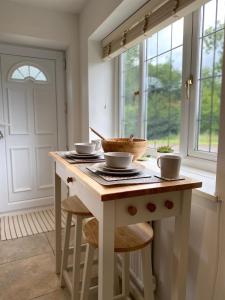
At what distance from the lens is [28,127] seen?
9.25ft

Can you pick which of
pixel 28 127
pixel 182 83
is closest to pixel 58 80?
pixel 28 127

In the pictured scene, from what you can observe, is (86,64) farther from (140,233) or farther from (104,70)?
(140,233)

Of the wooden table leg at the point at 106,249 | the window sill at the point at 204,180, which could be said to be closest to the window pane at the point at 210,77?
the window sill at the point at 204,180

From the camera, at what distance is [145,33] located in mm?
1562

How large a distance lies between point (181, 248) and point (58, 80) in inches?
98.5

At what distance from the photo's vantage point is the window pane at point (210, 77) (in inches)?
49.8

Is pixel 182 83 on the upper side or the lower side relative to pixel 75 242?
upper

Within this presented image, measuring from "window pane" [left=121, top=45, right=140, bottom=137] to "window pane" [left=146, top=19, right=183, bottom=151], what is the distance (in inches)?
6.1

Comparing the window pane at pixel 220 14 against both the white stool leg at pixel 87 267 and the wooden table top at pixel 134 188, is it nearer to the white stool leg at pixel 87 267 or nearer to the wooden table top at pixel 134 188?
the wooden table top at pixel 134 188

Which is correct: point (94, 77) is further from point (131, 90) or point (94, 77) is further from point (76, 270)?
point (76, 270)

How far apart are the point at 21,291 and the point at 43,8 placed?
2552mm

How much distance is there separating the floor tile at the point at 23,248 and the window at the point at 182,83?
1377mm

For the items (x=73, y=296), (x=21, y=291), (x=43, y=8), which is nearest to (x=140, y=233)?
(x=73, y=296)

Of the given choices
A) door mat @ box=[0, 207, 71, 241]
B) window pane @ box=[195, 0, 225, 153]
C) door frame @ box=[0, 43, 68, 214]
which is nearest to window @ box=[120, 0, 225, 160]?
window pane @ box=[195, 0, 225, 153]
